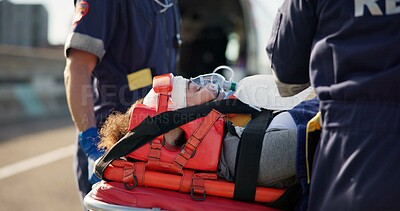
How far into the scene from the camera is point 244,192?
1.69 metres

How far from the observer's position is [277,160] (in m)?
1.71

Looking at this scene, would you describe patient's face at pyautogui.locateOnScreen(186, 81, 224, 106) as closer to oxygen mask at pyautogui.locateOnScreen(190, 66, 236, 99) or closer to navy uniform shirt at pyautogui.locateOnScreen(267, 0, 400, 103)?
oxygen mask at pyautogui.locateOnScreen(190, 66, 236, 99)

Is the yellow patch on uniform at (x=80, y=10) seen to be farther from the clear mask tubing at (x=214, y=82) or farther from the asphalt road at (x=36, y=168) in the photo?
the asphalt road at (x=36, y=168)

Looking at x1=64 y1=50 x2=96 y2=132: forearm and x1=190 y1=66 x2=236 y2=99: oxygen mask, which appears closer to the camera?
x1=190 y1=66 x2=236 y2=99: oxygen mask

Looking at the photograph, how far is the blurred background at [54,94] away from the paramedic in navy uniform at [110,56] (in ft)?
5.72

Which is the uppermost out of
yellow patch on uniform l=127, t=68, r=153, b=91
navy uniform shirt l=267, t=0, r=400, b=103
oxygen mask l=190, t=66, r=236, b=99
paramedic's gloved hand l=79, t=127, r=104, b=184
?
navy uniform shirt l=267, t=0, r=400, b=103

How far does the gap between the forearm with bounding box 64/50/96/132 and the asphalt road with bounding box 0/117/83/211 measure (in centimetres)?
217

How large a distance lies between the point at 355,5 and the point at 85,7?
1578 mm

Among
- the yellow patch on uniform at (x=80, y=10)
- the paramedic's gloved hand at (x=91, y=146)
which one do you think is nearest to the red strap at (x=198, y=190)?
the paramedic's gloved hand at (x=91, y=146)

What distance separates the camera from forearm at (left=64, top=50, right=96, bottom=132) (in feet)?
8.22

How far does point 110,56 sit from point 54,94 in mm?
10071

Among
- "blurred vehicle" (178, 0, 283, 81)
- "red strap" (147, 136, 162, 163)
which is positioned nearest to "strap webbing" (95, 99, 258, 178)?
"red strap" (147, 136, 162, 163)

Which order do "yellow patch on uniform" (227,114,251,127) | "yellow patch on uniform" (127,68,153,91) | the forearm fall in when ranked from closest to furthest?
"yellow patch on uniform" (227,114,251,127)
the forearm
"yellow patch on uniform" (127,68,153,91)

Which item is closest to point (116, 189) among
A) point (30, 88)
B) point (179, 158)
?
point (179, 158)
